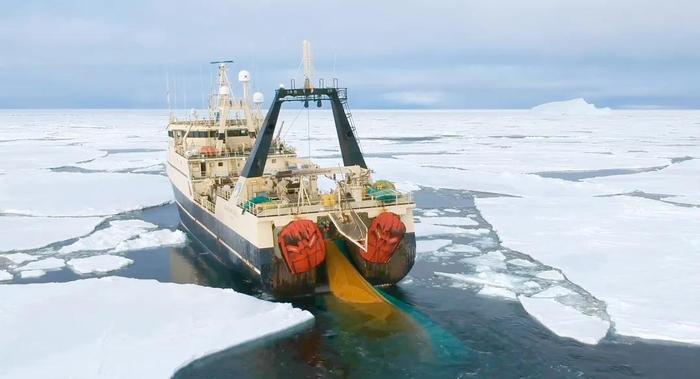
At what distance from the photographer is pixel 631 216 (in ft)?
79.8

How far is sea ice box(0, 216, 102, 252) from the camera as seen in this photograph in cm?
2138

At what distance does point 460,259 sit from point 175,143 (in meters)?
13.9

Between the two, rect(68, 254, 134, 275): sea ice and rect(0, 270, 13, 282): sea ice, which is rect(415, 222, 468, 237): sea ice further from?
rect(0, 270, 13, 282): sea ice

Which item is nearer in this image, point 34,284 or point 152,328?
point 152,328

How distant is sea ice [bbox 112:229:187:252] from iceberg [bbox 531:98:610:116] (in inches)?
6235

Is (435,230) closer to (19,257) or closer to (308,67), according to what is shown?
(308,67)

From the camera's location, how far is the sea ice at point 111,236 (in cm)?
2092

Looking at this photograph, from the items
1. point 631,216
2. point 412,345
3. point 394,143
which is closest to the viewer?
point 412,345

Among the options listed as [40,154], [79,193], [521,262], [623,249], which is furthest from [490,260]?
[40,154]

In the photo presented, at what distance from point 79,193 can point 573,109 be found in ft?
531

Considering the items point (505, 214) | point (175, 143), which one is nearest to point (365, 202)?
point (505, 214)

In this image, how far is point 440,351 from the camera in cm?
1254

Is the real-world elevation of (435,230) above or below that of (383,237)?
below

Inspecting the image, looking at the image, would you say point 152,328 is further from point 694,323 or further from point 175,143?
point 175,143
